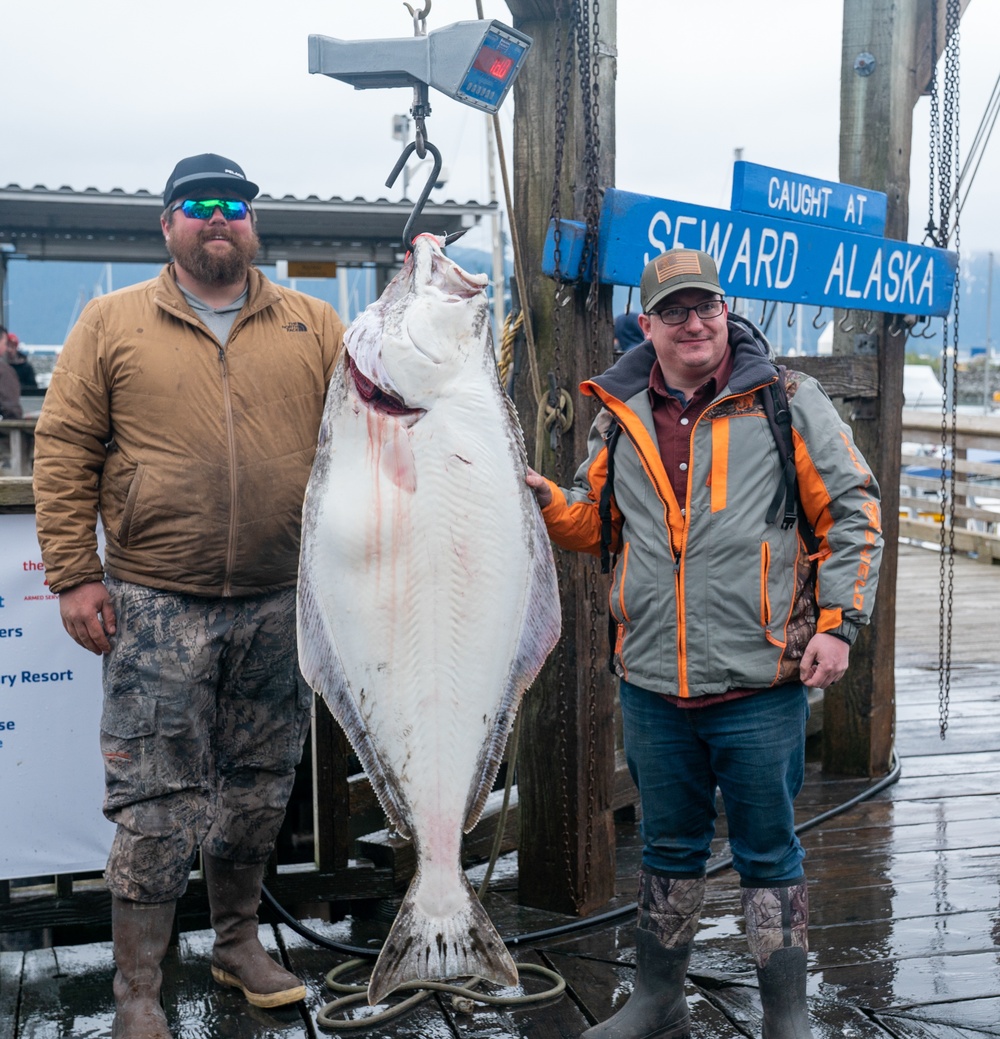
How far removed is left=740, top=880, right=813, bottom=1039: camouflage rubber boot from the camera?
2.72 metres

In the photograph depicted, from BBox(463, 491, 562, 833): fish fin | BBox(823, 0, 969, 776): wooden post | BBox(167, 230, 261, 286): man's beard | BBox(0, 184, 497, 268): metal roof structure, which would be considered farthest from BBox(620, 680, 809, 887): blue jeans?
BBox(0, 184, 497, 268): metal roof structure

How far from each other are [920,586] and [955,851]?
6406 mm

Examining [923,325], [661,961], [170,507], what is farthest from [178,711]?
[923,325]

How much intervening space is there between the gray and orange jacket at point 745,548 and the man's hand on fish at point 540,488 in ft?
0.73

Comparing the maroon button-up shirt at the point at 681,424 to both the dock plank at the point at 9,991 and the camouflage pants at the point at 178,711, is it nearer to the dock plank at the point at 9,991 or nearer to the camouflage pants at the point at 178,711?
the camouflage pants at the point at 178,711

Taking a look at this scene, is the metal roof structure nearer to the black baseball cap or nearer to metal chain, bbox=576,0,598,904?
metal chain, bbox=576,0,598,904

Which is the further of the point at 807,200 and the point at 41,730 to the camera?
the point at 807,200

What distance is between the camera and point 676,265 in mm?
2641

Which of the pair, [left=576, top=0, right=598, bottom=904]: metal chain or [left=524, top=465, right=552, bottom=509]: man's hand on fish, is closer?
[left=524, top=465, right=552, bottom=509]: man's hand on fish

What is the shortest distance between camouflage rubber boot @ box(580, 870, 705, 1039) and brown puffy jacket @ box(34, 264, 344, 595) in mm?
1251

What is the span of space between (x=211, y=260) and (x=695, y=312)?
3.86 feet

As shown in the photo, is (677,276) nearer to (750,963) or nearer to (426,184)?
(426,184)

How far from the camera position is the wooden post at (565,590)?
11.5 feet

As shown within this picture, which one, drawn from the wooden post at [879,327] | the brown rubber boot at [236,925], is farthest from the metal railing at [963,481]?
the brown rubber boot at [236,925]
